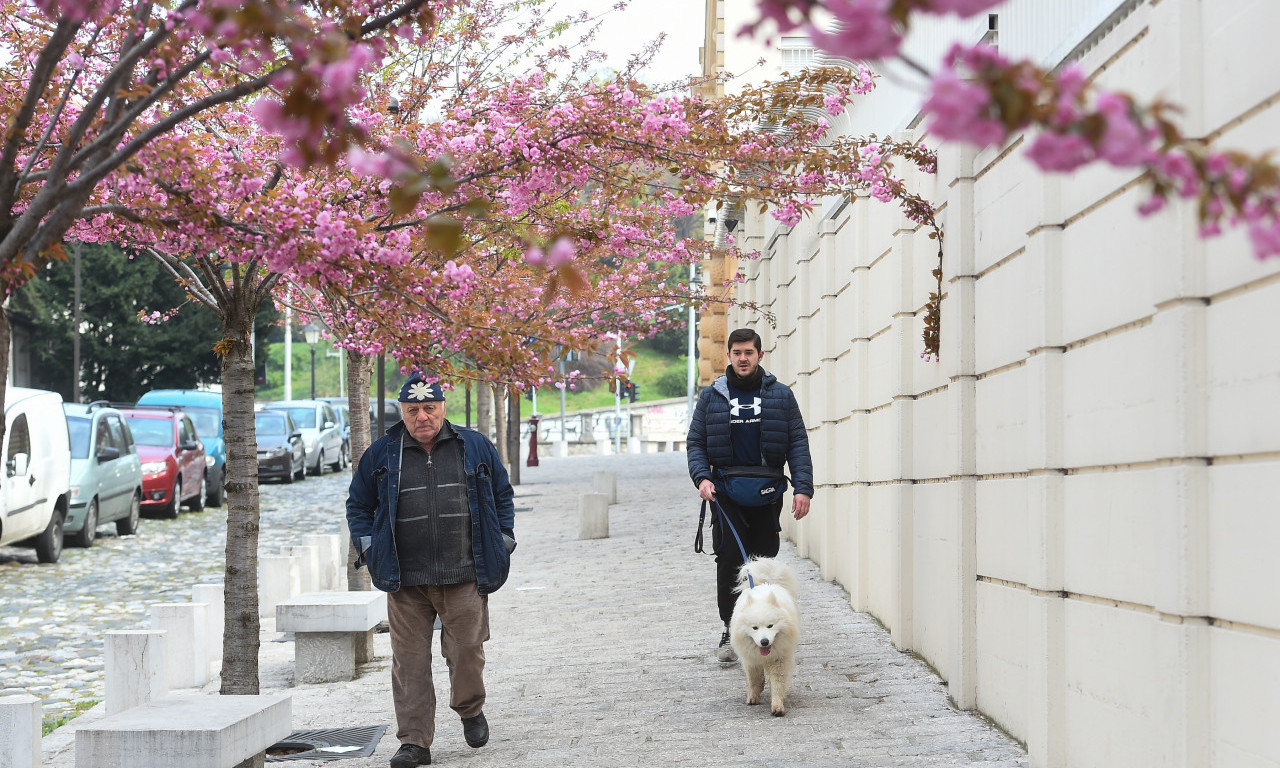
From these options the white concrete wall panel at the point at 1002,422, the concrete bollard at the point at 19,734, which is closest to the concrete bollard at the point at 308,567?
the concrete bollard at the point at 19,734

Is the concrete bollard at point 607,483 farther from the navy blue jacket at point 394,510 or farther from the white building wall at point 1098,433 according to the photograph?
the navy blue jacket at point 394,510

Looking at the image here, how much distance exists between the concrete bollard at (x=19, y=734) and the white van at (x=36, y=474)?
10260 millimetres

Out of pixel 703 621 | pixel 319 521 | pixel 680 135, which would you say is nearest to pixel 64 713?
pixel 703 621

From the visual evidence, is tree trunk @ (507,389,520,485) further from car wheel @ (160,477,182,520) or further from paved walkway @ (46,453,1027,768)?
paved walkway @ (46,453,1027,768)

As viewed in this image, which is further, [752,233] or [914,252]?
[752,233]

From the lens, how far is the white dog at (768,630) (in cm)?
741

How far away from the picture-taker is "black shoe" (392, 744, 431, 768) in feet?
23.0

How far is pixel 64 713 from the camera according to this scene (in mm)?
9336

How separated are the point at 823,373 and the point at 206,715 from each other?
8382 mm

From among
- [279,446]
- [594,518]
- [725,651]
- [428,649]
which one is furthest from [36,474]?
[279,446]

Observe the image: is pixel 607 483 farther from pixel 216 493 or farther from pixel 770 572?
pixel 770 572

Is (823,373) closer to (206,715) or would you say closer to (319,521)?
(206,715)

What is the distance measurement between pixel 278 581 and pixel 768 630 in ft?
22.6

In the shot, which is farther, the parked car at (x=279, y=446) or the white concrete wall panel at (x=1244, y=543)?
the parked car at (x=279, y=446)
